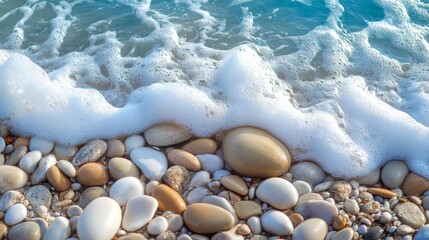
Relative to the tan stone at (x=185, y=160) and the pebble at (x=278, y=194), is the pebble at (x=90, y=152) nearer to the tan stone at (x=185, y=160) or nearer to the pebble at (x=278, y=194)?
the tan stone at (x=185, y=160)

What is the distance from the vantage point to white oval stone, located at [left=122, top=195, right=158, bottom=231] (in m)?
1.93

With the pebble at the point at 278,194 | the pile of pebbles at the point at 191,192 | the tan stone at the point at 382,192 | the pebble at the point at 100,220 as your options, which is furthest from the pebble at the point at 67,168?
the tan stone at the point at 382,192

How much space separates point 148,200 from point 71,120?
0.71 m

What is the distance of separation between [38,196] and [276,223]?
3.46ft

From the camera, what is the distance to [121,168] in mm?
2143

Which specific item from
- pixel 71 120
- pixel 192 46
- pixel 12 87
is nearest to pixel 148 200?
pixel 71 120

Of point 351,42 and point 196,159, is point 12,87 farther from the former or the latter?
point 351,42

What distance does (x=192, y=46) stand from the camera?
2.99 meters

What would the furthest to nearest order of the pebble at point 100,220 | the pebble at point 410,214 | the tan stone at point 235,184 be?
the tan stone at point 235,184 < the pebble at point 410,214 < the pebble at point 100,220

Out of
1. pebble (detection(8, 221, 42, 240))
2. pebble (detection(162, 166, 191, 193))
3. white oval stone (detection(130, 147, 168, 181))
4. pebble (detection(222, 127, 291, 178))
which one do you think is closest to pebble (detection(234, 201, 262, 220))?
pebble (detection(222, 127, 291, 178))

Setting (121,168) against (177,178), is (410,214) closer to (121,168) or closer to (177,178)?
(177,178)

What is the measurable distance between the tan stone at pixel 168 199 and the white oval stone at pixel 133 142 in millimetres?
313

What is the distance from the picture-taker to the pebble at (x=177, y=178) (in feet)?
6.92

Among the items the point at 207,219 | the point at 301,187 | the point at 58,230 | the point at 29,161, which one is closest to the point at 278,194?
the point at 301,187
